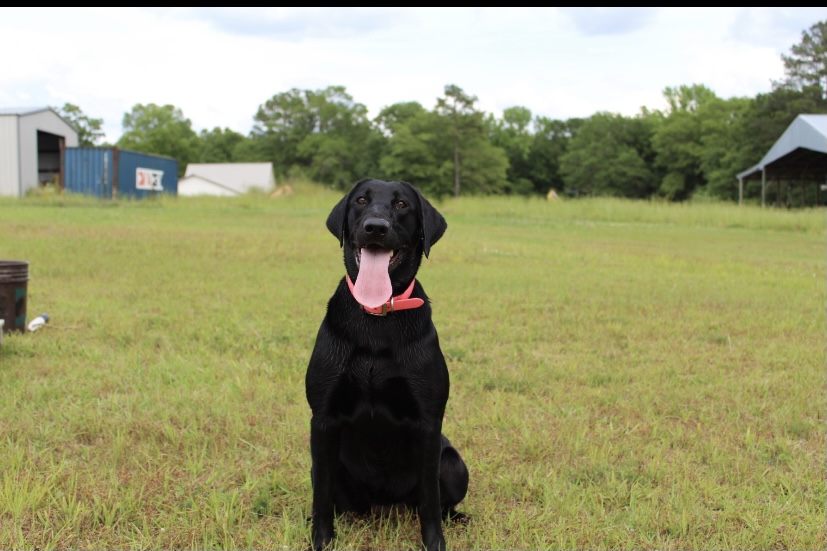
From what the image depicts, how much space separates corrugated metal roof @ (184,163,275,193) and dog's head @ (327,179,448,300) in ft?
174

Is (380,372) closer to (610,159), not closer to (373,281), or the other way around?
(373,281)

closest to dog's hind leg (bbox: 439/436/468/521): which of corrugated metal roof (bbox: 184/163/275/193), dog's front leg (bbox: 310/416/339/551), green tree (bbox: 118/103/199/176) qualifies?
dog's front leg (bbox: 310/416/339/551)

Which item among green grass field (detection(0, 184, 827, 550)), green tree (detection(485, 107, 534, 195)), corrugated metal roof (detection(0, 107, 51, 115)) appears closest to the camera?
green grass field (detection(0, 184, 827, 550))

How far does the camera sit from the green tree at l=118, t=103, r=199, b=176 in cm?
8081

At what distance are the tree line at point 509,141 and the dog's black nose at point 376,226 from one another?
4948cm

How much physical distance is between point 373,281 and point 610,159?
6487 centimetres

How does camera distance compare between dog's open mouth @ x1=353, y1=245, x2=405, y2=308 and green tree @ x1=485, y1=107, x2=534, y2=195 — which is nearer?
dog's open mouth @ x1=353, y1=245, x2=405, y2=308

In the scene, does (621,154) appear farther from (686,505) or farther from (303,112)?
(686,505)

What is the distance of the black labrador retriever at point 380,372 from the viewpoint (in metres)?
2.46

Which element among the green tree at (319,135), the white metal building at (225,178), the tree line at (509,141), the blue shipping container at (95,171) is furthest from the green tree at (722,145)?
the blue shipping container at (95,171)

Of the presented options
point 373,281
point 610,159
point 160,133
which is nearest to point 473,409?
point 373,281

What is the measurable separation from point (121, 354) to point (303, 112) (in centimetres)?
7134

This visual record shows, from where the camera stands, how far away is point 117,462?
3.41 metres

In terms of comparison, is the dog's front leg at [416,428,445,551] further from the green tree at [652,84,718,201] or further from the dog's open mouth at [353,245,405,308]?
the green tree at [652,84,718,201]
